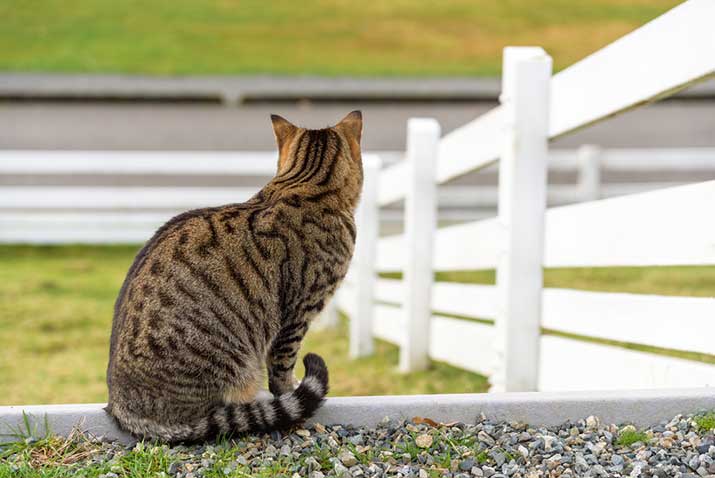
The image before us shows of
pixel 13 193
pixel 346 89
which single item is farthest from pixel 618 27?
pixel 13 193

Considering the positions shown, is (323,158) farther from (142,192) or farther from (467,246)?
(142,192)

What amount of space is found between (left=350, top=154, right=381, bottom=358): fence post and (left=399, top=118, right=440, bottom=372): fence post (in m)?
1.06

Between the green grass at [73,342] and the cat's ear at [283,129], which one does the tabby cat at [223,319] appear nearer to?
the cat's ear at [283,129]

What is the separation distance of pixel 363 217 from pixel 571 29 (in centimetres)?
A: 884

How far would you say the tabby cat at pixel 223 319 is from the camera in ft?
6.85

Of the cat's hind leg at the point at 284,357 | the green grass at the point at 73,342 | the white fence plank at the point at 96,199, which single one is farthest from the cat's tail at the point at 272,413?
the white fence plank at the point at 96,199

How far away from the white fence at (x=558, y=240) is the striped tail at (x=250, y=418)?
1.09m

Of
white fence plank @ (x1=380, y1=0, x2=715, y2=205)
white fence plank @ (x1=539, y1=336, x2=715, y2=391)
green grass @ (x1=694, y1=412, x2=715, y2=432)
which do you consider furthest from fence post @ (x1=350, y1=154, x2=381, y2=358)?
green grass @ (x1=694, y1=412, x2=715, y2=432)

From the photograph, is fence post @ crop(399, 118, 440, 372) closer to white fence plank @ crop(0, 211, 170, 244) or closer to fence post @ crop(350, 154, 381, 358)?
fence post @ crop(350, 154, 381, 358)

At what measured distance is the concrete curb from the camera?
2127 mm

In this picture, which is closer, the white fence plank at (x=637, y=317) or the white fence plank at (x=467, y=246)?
the white fence plank at (x=637, y=317)

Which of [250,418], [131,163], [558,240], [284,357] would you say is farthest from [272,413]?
[131,163]

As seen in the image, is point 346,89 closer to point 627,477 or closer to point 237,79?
point 237,79

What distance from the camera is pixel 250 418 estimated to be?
2.07 meters
